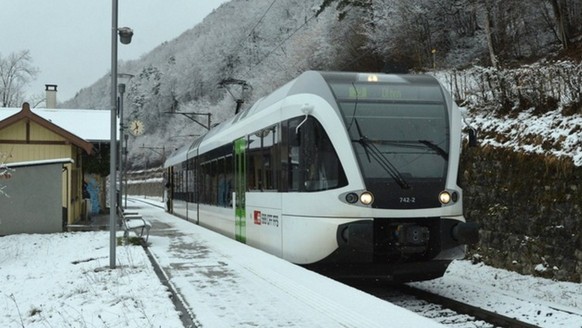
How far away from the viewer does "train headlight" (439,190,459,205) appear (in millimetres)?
8844

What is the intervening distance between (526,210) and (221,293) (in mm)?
6972

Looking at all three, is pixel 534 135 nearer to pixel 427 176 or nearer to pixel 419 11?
pixel 427 176

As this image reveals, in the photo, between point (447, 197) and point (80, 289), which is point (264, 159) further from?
point (80, 289)

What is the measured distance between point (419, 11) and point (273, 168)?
2638cm

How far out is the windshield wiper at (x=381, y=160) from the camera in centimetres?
872

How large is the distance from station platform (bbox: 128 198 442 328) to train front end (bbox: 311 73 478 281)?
839 mm

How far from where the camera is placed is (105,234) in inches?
753

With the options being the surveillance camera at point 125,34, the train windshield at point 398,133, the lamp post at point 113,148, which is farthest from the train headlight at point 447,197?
the surveillance camera at point 125,34

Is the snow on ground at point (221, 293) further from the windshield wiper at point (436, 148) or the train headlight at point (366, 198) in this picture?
the windshield wiper at point (436, 148)

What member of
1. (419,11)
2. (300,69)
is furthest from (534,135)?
(300,69)

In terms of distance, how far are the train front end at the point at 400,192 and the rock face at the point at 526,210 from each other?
0.98m

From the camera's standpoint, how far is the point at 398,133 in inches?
355

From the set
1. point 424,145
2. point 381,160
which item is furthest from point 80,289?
point 424,145

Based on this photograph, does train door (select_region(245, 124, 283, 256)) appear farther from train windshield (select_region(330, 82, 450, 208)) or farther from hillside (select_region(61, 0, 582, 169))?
hillside (select_region(61, 0, 582, 169))
